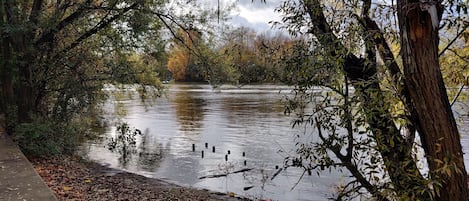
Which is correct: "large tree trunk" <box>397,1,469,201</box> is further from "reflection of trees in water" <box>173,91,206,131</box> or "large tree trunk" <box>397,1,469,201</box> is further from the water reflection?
"reflection of trees in water" <box>173,91,206,131</box>

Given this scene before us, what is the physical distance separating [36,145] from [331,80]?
19.6 feet

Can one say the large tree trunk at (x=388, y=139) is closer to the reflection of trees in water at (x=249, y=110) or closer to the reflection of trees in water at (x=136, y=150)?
the reflection of trees in water at (x=136, y=150)

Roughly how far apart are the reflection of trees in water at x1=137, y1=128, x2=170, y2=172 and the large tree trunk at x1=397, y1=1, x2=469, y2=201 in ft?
31.6

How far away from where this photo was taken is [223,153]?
13.6m

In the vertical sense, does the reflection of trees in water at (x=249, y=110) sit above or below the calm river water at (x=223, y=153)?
above

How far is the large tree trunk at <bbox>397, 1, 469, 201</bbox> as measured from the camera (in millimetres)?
2615

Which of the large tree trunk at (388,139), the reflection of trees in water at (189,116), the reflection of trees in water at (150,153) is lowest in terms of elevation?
the reflection of trees in water at (150,153)

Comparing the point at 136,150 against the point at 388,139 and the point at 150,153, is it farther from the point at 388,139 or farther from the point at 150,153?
the point at 388,139

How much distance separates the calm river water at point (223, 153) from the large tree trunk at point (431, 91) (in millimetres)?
1504

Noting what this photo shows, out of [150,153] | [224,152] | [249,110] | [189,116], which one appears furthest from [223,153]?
[249,110]

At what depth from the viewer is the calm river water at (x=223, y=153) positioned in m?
9.52

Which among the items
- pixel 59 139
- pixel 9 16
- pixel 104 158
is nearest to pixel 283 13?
pixel 9 16

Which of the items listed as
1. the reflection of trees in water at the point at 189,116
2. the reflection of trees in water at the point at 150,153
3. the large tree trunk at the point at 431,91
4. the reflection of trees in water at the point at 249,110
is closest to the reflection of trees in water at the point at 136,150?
the reflection of trees in water at the point at 150,153

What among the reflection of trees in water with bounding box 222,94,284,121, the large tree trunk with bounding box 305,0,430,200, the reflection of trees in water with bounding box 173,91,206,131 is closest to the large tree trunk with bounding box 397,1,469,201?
the large tree trunk with bounding box 305,0,430,200
